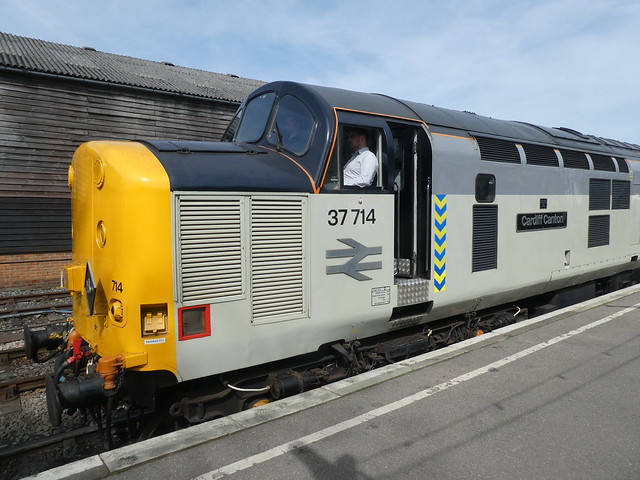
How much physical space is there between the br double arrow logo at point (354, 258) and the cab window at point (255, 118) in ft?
4.89

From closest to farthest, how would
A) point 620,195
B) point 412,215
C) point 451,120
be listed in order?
point 412,215
point 451,120
point 620,195

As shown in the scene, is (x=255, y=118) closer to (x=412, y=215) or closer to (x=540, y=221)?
(x=412, y=215)

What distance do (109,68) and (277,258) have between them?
44.1ft

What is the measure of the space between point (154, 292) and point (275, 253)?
0.97 metres

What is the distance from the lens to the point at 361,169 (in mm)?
4289

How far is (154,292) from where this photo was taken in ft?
10.4

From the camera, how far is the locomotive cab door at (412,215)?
479 cm

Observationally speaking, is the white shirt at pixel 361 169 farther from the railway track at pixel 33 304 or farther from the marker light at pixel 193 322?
the railway track at pixel 33 304

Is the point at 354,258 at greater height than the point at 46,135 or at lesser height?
lesser

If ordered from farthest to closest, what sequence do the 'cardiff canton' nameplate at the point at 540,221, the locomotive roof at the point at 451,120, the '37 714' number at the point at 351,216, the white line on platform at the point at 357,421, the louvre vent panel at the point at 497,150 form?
the 'cardiff canton' nameplate at the point at 540,221, the louvre vent panel at the point at 497,150, the locomotive roof at the point at 451,120, the '37 714' number at the point at 351,216, the white line on platform at the point at 357,421

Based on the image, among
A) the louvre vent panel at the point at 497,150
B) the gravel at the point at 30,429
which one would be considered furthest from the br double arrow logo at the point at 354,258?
the gravel at the point at 30,429

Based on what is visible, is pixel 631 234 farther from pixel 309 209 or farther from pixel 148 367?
pixel 148 367

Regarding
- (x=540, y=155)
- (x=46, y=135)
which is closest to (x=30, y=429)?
(x=540, y=155)

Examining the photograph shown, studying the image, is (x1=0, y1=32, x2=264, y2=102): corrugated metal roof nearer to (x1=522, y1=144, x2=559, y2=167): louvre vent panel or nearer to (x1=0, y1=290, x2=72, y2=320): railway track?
(x1=0, y1=290, x2=72, y2=320): railway track
